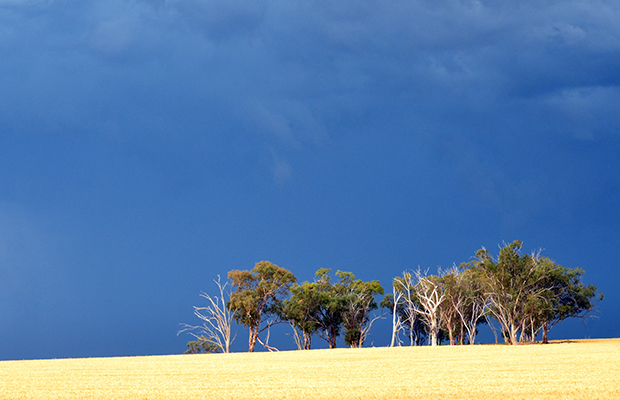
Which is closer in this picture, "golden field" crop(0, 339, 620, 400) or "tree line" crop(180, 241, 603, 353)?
"golden field" crop(0, 339, 620, 400)

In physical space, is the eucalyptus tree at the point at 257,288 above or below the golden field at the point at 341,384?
above

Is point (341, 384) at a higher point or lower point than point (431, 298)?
lower

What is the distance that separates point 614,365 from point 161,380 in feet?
61.8

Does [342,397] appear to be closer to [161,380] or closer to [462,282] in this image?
[161,380]

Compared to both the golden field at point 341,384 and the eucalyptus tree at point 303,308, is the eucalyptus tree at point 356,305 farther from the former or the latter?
the golden field at point 341,384

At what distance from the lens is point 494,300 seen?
5297 centimetres

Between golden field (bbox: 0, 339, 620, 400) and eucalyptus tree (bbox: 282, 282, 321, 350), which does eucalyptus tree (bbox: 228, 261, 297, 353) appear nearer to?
eucalyptus tree (bbox: 282, 282, 321, 350)

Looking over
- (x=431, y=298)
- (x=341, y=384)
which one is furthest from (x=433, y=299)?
(x=341, y=384)

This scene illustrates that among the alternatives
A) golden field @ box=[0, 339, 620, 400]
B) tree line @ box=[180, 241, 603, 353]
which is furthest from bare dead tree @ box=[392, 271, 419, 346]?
golden field @ box=[0, 339, 620, 400]

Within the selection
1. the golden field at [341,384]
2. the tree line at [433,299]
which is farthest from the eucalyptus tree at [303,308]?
the golden field at [341,384]

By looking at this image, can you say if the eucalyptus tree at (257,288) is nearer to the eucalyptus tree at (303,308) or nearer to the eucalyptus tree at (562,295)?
the eucalyptus tree at (303,308)

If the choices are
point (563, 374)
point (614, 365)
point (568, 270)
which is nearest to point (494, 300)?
point (568, 270)

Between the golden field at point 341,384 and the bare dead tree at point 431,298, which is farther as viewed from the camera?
the bare dead tree at point 431,298

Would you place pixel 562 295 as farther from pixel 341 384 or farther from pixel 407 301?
pixel 341 384
